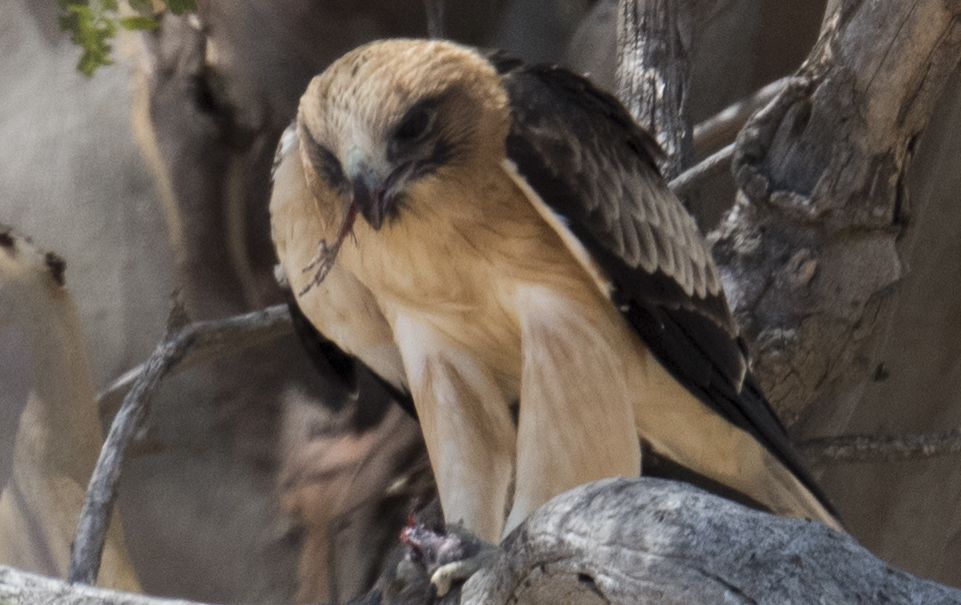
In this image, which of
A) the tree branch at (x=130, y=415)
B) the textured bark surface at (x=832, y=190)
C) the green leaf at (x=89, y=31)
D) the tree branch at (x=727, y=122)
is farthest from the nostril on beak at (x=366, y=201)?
the tree branch at (x=727, y=122)

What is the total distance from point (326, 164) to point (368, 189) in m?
0.15

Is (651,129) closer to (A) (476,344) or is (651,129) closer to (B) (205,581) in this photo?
(A) (476,344)

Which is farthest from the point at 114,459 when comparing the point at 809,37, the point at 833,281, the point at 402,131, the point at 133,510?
the point at 809,37

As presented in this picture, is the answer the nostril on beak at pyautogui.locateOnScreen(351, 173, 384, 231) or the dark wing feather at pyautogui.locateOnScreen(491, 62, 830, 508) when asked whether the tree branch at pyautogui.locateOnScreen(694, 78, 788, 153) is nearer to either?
the dark wing feather at pyautogui.locateOnScreen(491, 62, 830, 508)

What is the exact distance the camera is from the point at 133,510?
267 centimetres

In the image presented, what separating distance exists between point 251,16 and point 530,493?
1689 mm

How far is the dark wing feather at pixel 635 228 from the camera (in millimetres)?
1362

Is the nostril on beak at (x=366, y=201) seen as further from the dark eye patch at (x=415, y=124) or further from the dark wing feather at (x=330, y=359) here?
the dark wing feather at (x=330, y=359)

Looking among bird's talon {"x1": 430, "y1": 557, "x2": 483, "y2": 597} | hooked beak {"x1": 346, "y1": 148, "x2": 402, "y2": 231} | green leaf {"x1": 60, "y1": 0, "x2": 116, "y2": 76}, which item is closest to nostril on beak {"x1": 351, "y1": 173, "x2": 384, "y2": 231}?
hooked beak {"x1": 346, "y1": 148, "x2": 402, "y2": 231}

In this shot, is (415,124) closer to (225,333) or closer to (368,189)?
(368,189)

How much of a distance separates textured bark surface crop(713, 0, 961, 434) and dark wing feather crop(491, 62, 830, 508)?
0.28 metres

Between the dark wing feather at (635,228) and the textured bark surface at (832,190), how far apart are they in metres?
0.28

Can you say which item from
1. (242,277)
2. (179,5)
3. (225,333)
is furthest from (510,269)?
(242,277)

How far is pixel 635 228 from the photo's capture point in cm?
147
